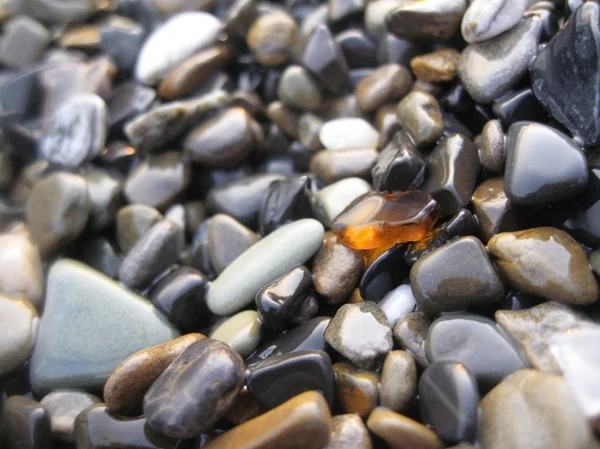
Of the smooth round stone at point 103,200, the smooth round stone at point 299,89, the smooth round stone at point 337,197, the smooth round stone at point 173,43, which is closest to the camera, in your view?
the smooth round stone at point 337,197

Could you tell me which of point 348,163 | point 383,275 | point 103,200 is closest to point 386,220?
point 383,275

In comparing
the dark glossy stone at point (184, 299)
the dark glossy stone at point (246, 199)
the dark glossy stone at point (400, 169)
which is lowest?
the dark glossy stone at point (184, 299)

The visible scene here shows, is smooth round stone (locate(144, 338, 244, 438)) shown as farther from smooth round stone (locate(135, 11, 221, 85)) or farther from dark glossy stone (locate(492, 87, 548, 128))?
smooth round stone (locate(135, 11, 221, 85))

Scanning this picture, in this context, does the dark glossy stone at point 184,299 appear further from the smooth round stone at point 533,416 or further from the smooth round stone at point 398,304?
the smooth round stone at point 533,416

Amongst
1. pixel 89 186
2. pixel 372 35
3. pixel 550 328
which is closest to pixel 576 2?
pixel 372 35

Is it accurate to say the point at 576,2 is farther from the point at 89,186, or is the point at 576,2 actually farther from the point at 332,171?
the point at 89,186

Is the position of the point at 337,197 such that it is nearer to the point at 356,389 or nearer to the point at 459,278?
the point at 459,278

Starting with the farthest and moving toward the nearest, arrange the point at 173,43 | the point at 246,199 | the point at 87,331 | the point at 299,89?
1. the point at 173,43
2. the point at 299,89
3. the point at 246,199
4. the point at 87,331

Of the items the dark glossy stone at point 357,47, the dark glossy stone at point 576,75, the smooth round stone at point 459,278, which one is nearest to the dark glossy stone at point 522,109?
the dark glossy stone at point 576,75
